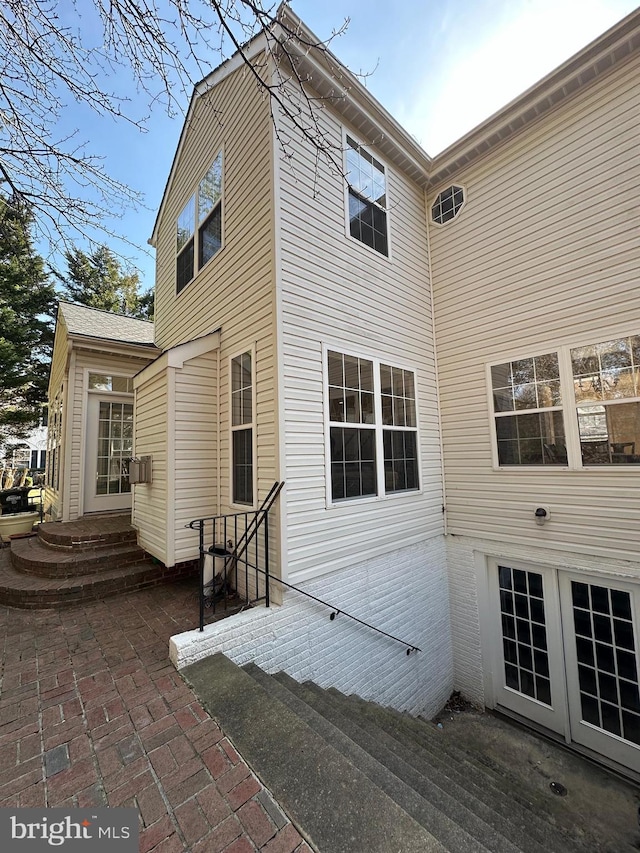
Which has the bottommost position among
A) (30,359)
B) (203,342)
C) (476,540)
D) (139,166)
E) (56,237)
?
(476,540)

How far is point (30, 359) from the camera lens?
15.3 meters

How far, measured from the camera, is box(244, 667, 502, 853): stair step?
1.76 metres

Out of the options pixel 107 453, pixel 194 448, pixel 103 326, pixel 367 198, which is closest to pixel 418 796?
pixel 194 448

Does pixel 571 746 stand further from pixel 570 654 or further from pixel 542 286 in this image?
pixel 542 286

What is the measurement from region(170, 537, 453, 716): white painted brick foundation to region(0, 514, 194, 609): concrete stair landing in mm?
2102

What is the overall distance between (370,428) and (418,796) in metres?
3.61

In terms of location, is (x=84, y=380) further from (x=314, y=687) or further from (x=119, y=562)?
(x=314, y=687)

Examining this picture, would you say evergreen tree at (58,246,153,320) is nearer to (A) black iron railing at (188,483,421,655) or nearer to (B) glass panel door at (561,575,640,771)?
(A) black iron railing at (188,483,421,655)

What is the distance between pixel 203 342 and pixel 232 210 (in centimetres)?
198

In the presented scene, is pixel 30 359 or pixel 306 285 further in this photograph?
pixel 30 359

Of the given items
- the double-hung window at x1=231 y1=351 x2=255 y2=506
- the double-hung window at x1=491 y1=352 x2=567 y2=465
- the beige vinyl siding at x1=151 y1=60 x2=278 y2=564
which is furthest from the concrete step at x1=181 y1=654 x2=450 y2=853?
the double-hung window at x1=491 y1=352 x2=567 y2=465

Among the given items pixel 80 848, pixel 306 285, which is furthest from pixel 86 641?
pixel 306 285

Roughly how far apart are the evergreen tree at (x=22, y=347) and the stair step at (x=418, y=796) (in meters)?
14.3

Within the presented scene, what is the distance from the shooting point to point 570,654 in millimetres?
4883
